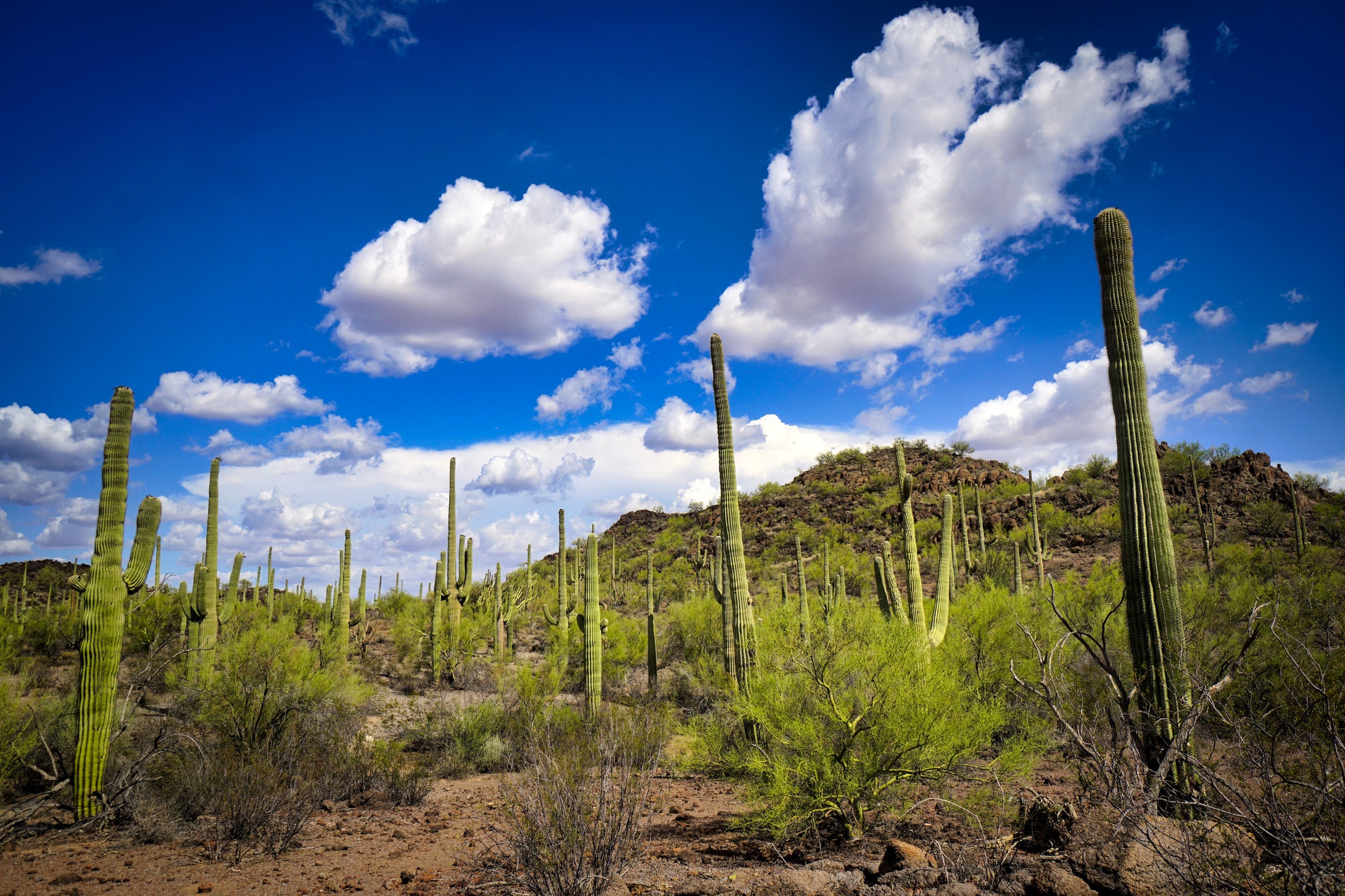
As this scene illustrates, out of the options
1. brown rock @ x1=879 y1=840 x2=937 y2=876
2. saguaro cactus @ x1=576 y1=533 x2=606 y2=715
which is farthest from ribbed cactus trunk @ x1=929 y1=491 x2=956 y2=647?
saguaro cactus @ x1=576 y1=533 x2=606 y2=715

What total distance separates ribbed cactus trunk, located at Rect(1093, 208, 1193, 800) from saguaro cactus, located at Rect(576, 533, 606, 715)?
31.0 ft

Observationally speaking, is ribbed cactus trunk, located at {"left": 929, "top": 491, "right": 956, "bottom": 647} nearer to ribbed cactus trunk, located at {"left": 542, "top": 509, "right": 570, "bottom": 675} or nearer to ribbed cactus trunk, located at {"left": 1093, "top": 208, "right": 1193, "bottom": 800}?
ribbed cactus trunk, located at {"left": 1093, "top": 208, "right": 1193, "bottom": 800}

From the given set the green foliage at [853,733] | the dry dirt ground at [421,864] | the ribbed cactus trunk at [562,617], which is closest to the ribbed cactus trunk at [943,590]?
the green foliage at [853,733]

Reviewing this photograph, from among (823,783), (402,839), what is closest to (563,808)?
(823,783)

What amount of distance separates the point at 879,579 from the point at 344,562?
17.1m

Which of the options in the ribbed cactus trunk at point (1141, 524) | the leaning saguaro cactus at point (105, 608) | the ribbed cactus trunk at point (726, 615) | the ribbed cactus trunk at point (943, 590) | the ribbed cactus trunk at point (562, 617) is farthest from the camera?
the ribbed cactus trunk at point (562, 617)

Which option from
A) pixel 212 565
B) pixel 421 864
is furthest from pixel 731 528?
pixel 212 565

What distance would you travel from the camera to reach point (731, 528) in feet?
37.1

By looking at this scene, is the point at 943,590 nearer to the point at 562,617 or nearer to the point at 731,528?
the point at 731,528

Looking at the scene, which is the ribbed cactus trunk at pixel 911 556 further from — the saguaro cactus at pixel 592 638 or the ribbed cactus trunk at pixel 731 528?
the saguaro cactus at pixel 592 638

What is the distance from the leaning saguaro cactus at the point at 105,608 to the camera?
8805mm

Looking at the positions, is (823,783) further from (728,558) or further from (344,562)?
(344,562)

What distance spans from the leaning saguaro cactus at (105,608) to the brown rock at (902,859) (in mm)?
9461

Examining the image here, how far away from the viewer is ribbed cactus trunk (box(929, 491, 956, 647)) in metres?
12.0
